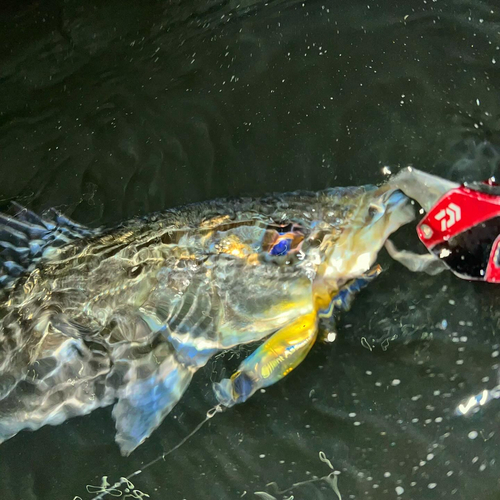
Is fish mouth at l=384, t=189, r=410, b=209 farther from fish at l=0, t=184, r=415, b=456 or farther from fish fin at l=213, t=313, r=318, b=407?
fish fin at l=213, t=313, r=318, b=407

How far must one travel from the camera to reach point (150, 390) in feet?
4.17

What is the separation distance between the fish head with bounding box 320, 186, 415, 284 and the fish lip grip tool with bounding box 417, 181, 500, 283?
8 centimetres

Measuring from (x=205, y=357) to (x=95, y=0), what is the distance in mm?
1433

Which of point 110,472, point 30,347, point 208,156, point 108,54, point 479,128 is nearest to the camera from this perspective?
point 30,347

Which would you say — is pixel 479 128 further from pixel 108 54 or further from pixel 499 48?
pixel 108 54

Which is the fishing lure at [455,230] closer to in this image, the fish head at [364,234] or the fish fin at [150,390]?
the fish head at [364,234]

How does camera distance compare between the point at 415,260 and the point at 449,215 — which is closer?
the point at 449,215

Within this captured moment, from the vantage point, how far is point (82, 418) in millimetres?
1414

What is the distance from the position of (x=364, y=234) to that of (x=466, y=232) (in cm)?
23

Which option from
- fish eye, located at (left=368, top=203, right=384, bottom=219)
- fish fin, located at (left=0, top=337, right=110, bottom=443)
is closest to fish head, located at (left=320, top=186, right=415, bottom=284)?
fish eye, located at (left=368, top=203, right=384, bottom=219)

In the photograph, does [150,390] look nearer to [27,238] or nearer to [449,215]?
[27,238]

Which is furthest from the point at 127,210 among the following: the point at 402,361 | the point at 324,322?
the point at 402,361

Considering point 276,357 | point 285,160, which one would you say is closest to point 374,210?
point 276,357

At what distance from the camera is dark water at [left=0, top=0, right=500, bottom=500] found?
1.33m
